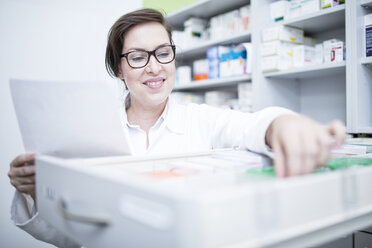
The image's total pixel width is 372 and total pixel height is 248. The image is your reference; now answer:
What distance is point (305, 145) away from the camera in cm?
53

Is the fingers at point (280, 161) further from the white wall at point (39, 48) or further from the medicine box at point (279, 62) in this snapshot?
the white wall at point (39, 48)

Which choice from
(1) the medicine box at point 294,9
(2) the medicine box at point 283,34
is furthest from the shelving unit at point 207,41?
(1) the medicine box at point 294,9

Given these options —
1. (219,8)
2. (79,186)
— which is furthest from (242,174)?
(219,8)

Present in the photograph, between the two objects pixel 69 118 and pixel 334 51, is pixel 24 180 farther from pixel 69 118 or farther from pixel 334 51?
pixel 334 51

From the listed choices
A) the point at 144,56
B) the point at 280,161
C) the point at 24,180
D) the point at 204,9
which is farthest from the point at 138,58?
the point at 204,9

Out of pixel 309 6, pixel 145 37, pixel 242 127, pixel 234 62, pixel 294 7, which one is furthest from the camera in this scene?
pixel 234 62

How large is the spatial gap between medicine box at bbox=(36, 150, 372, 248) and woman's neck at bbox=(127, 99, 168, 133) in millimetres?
863

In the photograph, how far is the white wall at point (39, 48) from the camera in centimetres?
261

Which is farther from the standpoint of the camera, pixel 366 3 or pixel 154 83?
pixel 366 3

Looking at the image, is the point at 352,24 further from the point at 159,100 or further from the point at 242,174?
the point at 242,174

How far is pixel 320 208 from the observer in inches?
17.5

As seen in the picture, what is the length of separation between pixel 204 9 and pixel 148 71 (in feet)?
5.52

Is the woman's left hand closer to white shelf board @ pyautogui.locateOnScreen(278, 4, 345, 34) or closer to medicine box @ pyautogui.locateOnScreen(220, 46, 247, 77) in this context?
white shelf board @ pyautogui.locateOnScreen(278, 4, 345, 34)

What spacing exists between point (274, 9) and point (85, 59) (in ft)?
5.79
